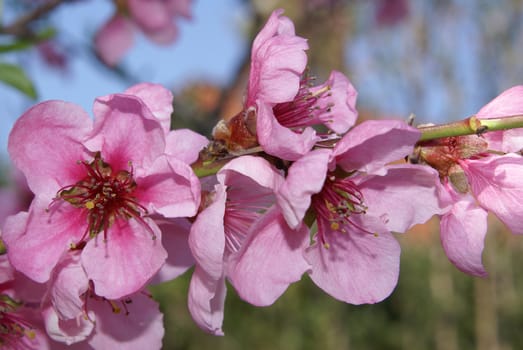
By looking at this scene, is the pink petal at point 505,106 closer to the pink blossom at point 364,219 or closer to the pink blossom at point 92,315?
the pink blossom at point 364,219

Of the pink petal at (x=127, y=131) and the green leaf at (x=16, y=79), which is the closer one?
the pink petal at (x=127, y=131)

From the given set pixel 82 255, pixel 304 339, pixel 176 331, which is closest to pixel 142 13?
pixel 82 255

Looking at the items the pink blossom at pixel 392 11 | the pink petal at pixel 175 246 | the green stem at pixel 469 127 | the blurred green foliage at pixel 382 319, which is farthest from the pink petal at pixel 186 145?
the blurred green foliage at pixel 382 319

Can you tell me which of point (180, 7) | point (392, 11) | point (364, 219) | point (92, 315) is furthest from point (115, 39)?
point (392, 11)

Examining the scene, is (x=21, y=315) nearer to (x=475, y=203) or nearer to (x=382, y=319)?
(x=475, y=203)

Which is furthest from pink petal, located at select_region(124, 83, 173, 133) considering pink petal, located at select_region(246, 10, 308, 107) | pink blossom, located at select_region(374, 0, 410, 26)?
pink blossom, located at select_region(374, 0, 410, 26)

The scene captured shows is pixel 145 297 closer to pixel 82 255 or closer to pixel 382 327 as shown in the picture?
pixel 82 255
